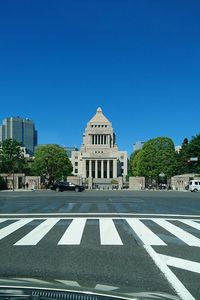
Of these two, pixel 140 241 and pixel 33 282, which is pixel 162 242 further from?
pixel 33 282

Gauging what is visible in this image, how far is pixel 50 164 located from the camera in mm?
97812

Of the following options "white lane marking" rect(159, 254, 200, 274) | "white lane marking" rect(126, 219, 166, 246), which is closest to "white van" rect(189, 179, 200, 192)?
"white lane marking" rect(126, 219, 166, 246)

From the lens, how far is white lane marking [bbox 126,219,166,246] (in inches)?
396

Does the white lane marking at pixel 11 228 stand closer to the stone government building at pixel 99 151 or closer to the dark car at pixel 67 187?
the dark car at pixel 67 187

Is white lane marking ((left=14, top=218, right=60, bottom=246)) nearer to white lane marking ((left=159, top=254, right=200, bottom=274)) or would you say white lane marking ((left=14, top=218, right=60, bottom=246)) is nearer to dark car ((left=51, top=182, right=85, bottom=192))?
white lane marking ((left=159, top=254, right=200, bottom=274))

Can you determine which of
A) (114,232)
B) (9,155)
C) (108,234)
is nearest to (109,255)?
(108,234)

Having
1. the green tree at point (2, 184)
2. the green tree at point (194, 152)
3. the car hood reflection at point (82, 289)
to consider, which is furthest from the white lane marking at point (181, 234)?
the green tree at point (194, 152)

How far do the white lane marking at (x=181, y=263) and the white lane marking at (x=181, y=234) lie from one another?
174 centimetres

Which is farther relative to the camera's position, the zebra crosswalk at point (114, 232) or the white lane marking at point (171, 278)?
the zebra crosswalk at point (114, 232)

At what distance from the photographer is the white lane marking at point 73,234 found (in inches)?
394

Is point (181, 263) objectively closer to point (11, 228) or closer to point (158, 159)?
point (11, 228)

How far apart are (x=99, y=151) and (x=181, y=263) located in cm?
14308

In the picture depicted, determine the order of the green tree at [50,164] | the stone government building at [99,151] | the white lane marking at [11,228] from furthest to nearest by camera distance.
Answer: the stone government building at [99,151] → the green tree at [50,164] → the white lane marking at [11,228]

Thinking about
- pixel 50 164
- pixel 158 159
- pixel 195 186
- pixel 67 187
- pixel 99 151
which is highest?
pixel 99 151
